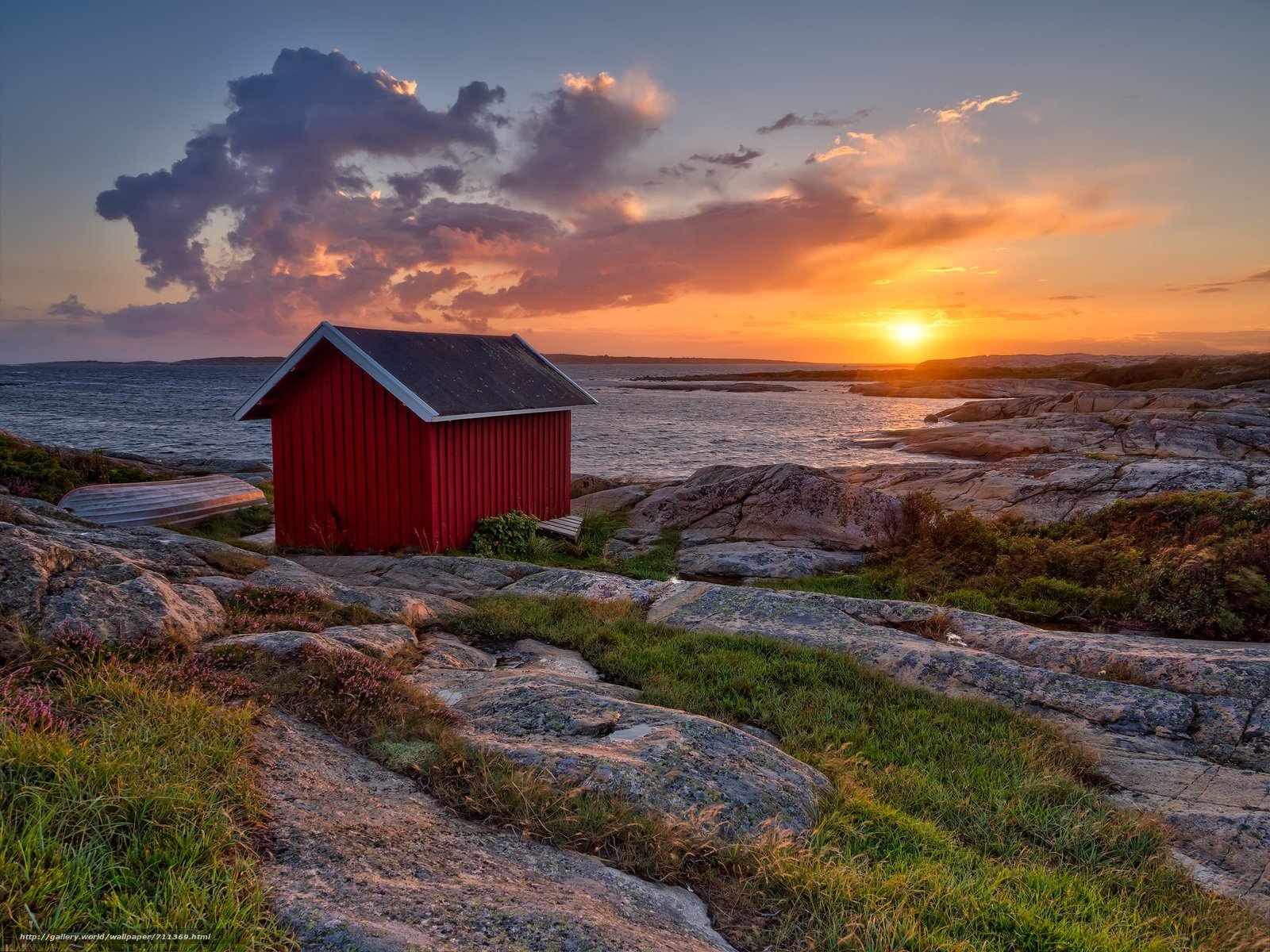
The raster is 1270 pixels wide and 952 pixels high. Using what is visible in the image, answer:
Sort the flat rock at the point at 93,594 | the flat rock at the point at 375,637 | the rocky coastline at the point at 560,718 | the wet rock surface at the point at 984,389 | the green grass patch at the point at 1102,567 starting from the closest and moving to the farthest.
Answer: the rocky coastline at the point at 560,718 → the flat rock at the point at 93,594 → the flat rock at the point at 375,637 → the green grass patch at the point at 1102,567 → the wet rock surface at the point at 984,389

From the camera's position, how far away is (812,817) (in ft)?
14.5

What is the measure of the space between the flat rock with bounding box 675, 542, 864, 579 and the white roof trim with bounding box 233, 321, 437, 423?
6589mm

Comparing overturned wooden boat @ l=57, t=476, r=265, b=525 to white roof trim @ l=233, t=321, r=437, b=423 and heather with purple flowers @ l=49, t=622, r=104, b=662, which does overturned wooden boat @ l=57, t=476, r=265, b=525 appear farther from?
heather with purple flowers @ l=49, t=622, r=104, b=662

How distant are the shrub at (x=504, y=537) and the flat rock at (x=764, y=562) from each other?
3625 millimetres

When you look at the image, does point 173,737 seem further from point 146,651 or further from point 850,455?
point 850,455

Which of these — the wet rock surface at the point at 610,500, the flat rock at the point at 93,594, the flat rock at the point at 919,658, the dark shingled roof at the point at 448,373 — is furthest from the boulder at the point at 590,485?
the flat rock at the point at 93,594

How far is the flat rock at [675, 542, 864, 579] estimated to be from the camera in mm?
14930

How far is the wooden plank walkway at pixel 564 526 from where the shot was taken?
1742 centimetres

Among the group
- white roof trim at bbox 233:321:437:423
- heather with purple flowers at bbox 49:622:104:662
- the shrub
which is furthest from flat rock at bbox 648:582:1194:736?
heather with purple flowers at bbox 49:622:104:662

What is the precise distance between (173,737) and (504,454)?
43.5 ft

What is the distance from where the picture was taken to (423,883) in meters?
3.07

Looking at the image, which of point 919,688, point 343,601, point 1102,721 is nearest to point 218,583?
point 343,601

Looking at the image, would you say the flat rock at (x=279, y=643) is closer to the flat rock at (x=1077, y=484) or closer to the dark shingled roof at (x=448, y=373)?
the dark shingled roof at (x=448, y=373)

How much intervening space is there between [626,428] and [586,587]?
54.5 metres
